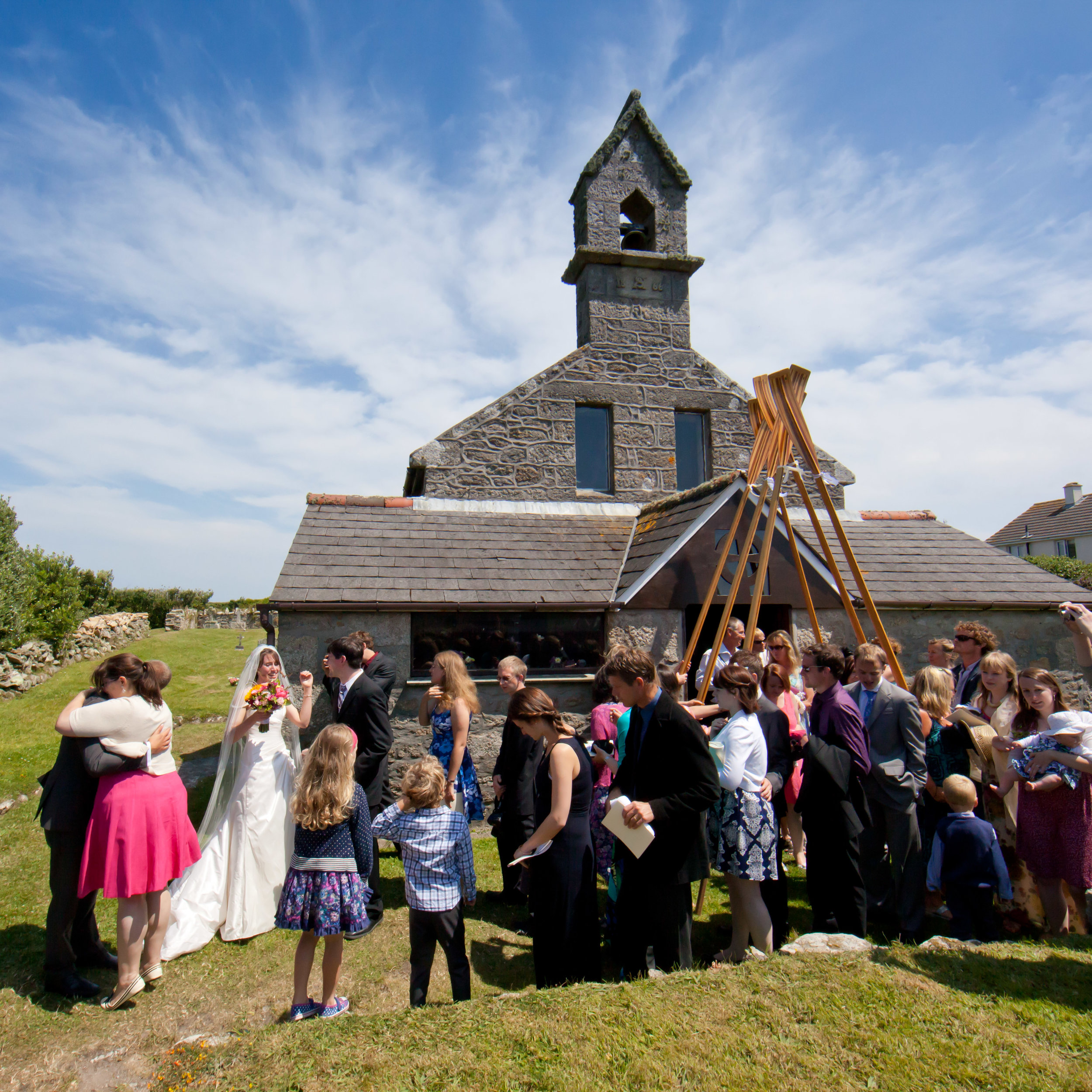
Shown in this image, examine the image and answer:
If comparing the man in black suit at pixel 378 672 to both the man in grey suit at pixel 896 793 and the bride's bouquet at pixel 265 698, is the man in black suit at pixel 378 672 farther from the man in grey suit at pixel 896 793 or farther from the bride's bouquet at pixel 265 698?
the man in grey suit at pixel 896 793

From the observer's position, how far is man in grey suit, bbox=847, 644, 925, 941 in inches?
187

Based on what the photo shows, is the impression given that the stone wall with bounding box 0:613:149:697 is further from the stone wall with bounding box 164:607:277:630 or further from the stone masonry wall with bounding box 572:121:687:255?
the stone masonry wall with bounding box 572:121:687:255

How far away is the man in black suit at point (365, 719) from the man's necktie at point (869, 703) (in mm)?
3765

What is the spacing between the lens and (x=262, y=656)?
5.76m

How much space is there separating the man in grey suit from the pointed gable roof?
36.0ft

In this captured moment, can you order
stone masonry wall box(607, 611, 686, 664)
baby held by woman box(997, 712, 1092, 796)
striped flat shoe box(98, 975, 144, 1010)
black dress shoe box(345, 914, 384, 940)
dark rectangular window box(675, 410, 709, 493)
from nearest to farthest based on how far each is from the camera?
striped flat shoe box(98, 975, 144, 1010), baby held by woman box(997, 712, 1092, 796), black dress shoe box(345, 914, 384, 940), stone masonry wall box(607, 611, 686, 664), dark rectangular window box(675, 410, 709, 493)

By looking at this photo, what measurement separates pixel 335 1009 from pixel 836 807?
341 centimetres

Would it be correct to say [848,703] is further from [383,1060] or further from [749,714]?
[383,1060]

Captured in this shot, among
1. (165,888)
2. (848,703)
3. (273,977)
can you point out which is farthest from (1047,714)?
(165,888)

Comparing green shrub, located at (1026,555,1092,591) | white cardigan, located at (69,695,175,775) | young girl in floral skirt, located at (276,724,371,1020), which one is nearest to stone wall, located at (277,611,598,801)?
white cardigan, located at (69,695,175,775)

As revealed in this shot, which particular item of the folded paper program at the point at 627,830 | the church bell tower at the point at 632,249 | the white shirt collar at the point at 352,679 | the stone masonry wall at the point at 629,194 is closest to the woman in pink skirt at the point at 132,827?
the white shirt collar at the point at 352,679

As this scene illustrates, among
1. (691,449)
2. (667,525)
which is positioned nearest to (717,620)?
(667,525)

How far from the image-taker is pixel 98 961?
452cm

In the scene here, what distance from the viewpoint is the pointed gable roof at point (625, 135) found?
12.3 meters
